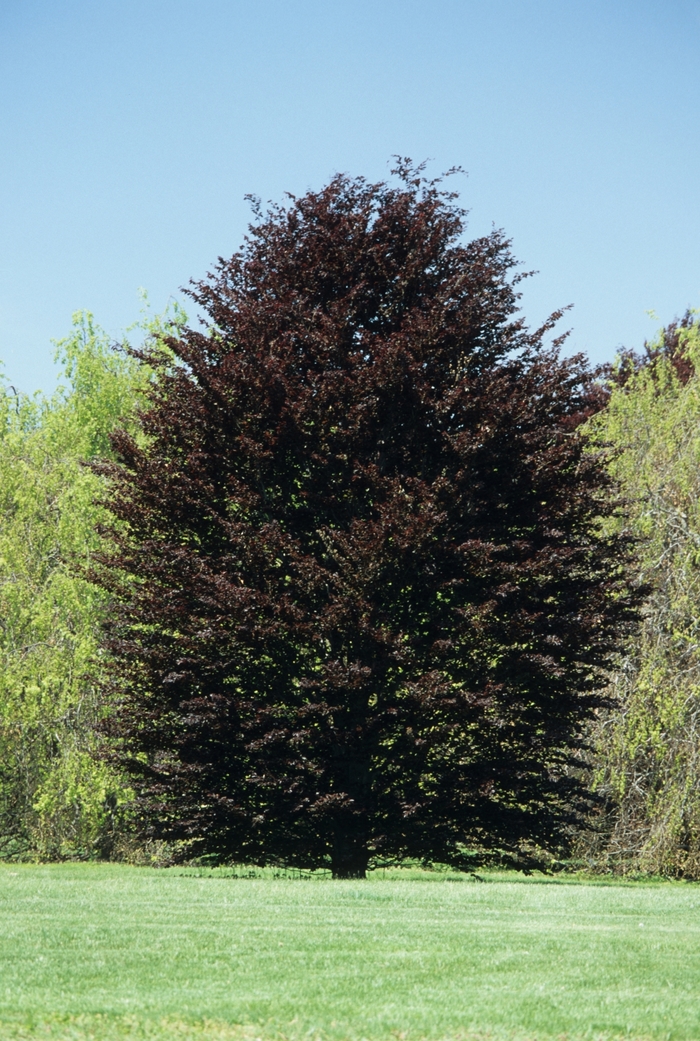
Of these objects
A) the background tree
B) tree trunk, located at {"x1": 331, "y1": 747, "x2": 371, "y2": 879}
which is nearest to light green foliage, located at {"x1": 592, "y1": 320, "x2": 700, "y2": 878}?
the background tree

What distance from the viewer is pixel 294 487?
14375 mm

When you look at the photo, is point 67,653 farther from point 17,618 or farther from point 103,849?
point 103,849

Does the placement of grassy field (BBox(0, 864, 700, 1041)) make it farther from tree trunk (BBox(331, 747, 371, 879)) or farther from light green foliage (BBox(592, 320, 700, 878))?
light green foliage (BBox(592, 320, 700, 878))

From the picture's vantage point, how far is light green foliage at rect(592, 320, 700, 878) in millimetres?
16641

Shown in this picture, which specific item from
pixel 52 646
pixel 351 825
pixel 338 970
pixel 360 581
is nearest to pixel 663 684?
pixel 351 825

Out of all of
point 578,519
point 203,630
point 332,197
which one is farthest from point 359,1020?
point 332,197

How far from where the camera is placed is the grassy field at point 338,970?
5.22 m

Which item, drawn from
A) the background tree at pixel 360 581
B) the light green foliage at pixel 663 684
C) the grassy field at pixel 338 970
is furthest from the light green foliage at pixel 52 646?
the grassy field at pixel 338 970

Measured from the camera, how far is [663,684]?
55.3 ft

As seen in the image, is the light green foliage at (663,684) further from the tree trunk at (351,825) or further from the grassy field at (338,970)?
the grassy field at (338,970)

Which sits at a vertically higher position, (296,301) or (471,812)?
(296,301)

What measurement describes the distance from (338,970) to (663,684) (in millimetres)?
11779

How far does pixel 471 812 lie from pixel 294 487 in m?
4.60

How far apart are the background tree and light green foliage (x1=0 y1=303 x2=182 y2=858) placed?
3764 mm
